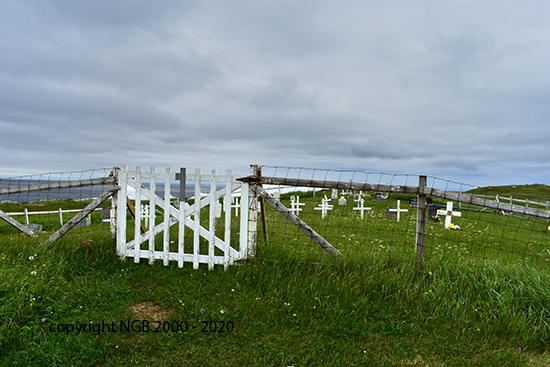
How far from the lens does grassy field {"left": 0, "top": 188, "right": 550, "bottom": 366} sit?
3.83m

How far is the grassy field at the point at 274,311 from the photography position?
12.6 ft

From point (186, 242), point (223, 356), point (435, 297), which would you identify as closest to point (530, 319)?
point (435, 297)

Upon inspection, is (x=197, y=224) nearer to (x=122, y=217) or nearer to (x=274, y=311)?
(x=122, y=217)

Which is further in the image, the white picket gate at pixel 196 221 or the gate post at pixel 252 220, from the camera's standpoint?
the gate post at pixel 252 220

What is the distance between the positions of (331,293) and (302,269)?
29.0 inches

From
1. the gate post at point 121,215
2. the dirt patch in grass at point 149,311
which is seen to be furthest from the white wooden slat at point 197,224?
the gate post at point 121,215

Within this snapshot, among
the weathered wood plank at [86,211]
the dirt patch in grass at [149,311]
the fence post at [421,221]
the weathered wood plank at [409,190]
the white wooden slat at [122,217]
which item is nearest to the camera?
the dirt patch in grass at [149,311]

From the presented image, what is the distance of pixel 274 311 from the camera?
450cm

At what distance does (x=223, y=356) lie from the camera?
12.4 ft

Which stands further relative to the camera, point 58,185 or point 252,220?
point 58,185

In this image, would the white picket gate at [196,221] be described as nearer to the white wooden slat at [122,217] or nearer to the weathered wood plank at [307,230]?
the white wooden slat at [122,217]

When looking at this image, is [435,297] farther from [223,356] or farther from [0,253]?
[0,253]

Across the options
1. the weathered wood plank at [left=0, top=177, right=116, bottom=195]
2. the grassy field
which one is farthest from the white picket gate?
the weathered wood plank at [left=0, top=177, right=116, bottom=195]

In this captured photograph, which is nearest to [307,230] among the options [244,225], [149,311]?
[244,225]
